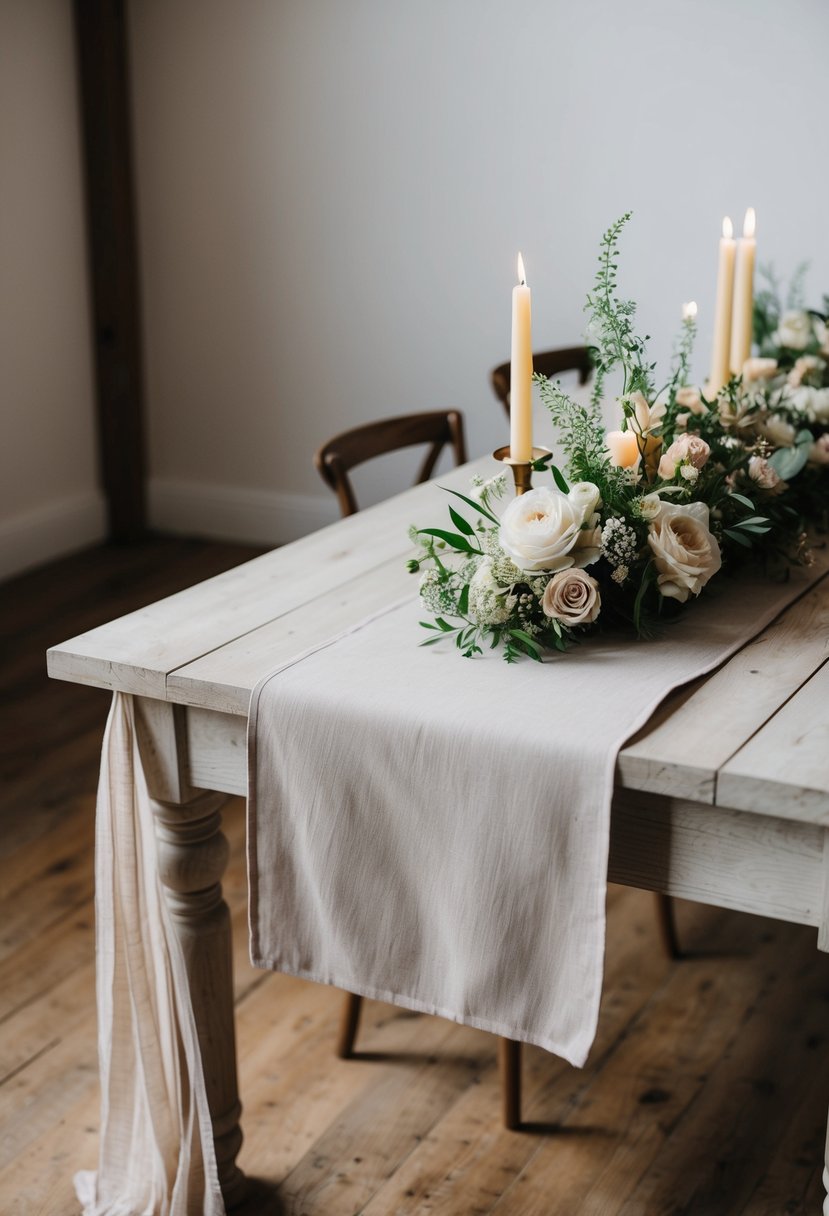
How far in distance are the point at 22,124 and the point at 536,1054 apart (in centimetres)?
333

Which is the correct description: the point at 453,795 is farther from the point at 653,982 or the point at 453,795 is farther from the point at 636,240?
the point at 636,240

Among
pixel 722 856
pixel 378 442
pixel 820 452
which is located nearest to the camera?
pixel 722 856

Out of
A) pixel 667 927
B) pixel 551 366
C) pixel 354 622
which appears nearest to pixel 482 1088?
pixel 667 927

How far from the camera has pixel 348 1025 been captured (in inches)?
77.9

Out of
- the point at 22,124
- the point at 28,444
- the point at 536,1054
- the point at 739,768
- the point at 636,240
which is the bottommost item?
the point at 536,1054

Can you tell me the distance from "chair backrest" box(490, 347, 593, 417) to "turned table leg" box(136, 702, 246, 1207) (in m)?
1.59

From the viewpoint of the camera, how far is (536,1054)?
2025 millimetres

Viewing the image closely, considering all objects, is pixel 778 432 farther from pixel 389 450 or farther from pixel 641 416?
pixel 389 450

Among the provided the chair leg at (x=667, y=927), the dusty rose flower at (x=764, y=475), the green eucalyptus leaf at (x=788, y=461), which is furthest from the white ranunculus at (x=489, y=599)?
the chair leg at (x=667, y=927)

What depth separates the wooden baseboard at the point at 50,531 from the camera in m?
4.18

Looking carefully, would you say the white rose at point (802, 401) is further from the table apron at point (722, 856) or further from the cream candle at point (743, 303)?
the table apron at point (722, 856)

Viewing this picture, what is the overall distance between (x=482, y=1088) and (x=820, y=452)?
3.55ft

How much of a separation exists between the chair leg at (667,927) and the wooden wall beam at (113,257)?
288cm

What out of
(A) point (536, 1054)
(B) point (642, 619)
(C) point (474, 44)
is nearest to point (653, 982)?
(A) point (536, 1054)
